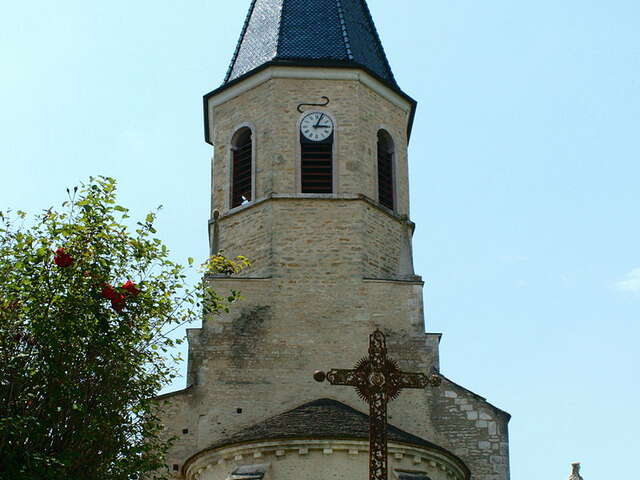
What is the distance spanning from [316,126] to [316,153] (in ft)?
1.94

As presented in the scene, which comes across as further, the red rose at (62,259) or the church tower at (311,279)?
the church tower at (311,279)

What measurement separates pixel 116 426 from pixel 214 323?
Answer: 8.91 metres

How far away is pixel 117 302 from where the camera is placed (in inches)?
472

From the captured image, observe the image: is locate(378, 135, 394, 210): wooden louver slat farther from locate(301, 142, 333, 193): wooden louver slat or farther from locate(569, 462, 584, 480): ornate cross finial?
locate(569, 462, 584, 480): ornate cross finial

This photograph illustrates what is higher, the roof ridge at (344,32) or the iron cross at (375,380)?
the roof ridge at (344,32)

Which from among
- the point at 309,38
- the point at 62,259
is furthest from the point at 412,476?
the point at 309,38

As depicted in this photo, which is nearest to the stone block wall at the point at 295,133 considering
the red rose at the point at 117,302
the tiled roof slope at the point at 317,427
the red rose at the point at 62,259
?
the tiled roof slope at the point at 317,427

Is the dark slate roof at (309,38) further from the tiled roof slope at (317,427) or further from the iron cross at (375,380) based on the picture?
the iron cross at (375,380)

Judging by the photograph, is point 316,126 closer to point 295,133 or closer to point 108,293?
point 295,133

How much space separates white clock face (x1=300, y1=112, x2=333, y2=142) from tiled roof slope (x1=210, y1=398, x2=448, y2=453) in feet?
20.0

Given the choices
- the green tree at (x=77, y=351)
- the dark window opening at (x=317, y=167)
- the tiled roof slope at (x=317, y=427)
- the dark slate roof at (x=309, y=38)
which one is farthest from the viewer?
the dark slate roof at (x=309, y=38)

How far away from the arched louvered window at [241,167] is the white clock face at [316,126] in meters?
1.24

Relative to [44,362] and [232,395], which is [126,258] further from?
[232,395]

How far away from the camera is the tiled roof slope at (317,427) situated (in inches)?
695
